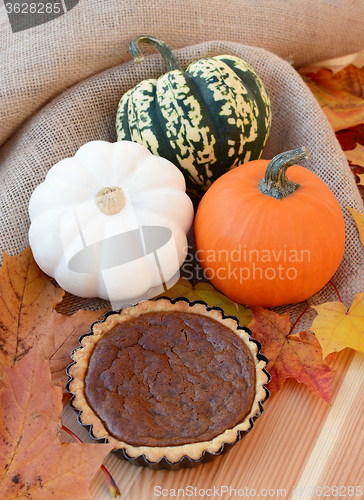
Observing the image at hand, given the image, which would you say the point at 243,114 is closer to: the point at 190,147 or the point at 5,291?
the point at 190,147

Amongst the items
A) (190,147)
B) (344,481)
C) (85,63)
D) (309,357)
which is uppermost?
(85,63)

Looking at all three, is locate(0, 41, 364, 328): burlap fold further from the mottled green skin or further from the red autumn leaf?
the red autumn leaf

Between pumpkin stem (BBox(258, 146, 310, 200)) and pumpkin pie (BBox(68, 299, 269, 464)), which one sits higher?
pumpkin stem (BBox(258, 146, 310, 200))

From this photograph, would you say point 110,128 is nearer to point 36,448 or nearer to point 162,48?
point 162,48

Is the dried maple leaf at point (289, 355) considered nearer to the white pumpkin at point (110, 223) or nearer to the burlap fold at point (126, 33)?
the white pumpkin at point (110, 223)

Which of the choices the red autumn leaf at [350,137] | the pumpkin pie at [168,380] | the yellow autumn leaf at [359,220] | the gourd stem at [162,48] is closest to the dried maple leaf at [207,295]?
the pumpkin pie at [168,380]

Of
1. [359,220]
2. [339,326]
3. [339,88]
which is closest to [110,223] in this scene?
[339,326]

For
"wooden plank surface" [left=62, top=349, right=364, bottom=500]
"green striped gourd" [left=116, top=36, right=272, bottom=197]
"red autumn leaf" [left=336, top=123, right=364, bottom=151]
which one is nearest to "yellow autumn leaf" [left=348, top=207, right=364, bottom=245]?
"green striped gourd" [left=116, top=36, right=272, bottom=197]

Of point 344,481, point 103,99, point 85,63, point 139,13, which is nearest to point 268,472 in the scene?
point 344,481
